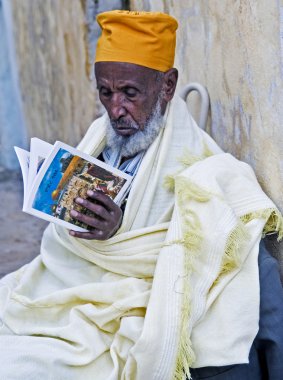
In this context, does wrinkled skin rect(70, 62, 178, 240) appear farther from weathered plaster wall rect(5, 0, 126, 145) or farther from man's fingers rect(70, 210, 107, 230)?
weathered plaster wall rect(5, 0, 126, 145)

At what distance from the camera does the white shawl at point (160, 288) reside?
240 cm

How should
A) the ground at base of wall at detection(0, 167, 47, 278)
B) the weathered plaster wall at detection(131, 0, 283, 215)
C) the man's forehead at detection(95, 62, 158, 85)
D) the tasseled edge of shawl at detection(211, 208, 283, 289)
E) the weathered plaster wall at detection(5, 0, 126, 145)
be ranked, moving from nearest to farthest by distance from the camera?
1. the tasseled edge of shawl at detection(211, 208, 283, 289)
2. the weathered plaster wall at detection(131, 0, 283, 215)
3. the man's forehead at detection(95, 62, 158, 85)
4. the ground at base of wall at detection(0, 167, 47, 278)
5. the weathered plaster wall at detection(5, 0, 126, 145)

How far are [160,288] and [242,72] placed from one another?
3.35 feet

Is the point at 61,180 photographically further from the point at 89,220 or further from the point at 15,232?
the point at 15,232

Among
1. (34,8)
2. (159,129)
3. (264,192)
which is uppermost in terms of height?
(159,129)

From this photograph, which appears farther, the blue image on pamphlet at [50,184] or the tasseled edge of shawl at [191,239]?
the blue image on pamphlet at [50,184]

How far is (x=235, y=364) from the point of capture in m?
2.45

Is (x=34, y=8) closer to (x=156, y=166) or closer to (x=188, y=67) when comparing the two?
(x=188, y=67)

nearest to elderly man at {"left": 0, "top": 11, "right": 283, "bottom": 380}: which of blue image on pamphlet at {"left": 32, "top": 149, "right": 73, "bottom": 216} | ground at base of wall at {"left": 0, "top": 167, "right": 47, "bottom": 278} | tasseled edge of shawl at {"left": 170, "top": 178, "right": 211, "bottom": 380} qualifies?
tasseled edge of shawl at {"left": 170, "top": 178, "right": 211, "bottom": 380}

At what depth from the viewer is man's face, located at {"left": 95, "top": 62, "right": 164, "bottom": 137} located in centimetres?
281

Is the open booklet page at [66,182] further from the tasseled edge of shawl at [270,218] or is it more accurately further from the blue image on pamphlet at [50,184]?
the tasseled edge of shawl at [270,218]

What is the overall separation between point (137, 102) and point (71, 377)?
1.08 meters

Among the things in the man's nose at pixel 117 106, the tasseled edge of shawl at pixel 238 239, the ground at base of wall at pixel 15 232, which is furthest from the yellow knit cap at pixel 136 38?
the ground at base of wall at pixel 15 232

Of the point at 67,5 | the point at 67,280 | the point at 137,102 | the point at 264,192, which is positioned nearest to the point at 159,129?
the point at 137,102
